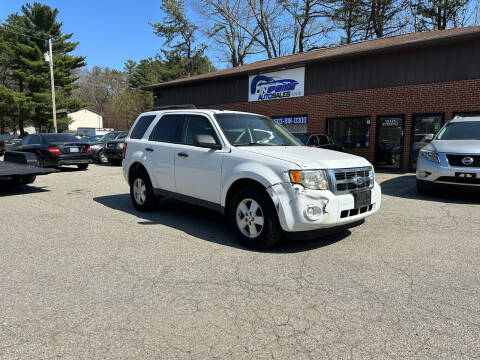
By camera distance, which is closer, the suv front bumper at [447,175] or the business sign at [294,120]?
the suv front bumper at [447,175]

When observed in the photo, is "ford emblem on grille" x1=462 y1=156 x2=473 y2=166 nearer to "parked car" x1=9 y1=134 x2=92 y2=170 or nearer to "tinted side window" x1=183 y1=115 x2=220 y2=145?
"tinted side window" x1=183 y1=115 x2=220 y2=145

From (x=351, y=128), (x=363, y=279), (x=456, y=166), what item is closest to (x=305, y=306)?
(x=363, y=279)

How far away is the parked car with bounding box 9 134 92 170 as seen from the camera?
42.3ft

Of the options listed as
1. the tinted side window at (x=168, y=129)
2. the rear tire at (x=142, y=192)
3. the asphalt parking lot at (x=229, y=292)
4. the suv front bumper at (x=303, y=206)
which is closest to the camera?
the asphalt parking lot at (x=229, y=292)

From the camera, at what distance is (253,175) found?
4.29m

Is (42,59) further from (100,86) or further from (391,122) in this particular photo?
(100,86)

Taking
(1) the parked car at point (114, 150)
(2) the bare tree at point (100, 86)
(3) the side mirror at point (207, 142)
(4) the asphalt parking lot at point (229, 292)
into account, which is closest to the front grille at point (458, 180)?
(4) the asphalt parking lot at point (229, 292)

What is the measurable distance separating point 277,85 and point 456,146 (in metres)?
11.3

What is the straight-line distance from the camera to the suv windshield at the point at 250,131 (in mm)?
5059

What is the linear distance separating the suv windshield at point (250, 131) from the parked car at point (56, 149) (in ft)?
32.5

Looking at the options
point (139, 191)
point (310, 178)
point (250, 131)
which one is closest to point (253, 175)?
point (310, 178)

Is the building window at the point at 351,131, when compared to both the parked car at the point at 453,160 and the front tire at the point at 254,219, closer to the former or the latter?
the parked car at the point at 453,160

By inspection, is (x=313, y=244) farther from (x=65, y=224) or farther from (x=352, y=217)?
(x=65, y=224)

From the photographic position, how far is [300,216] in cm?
398
